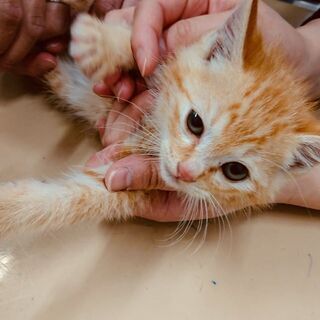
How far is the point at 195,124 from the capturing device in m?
0.98

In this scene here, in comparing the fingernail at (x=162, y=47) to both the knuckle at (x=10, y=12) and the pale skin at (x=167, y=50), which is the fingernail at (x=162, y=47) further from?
the knuckle at (x=10, y=12)

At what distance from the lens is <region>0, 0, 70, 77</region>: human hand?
110 cm

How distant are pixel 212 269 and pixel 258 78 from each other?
0.51 m

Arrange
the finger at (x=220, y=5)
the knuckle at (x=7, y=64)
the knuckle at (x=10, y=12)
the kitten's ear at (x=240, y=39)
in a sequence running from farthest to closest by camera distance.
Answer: the finger at (x=220, y=5) < the knuckle at (x=7, y=64) < the knuckle at (x=10, y=12) < the kitten's ear at (x=240, y=39)

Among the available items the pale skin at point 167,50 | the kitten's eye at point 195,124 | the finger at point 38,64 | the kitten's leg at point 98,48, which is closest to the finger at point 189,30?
the pale skin at point 167,50

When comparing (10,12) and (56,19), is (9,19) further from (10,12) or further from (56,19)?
(56,19)

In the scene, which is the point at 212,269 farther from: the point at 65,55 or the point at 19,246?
the point at 65,55

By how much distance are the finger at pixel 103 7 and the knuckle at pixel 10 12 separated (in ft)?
0.90

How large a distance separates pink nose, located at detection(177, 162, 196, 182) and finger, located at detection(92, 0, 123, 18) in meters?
0.64

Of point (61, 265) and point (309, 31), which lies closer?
point (61, 265)

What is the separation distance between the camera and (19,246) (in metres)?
1.08

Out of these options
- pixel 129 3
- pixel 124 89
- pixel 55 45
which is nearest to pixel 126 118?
pixel 124 89

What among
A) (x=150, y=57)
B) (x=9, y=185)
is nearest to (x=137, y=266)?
(x=9, y=185)

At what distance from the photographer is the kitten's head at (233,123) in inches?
37.3
